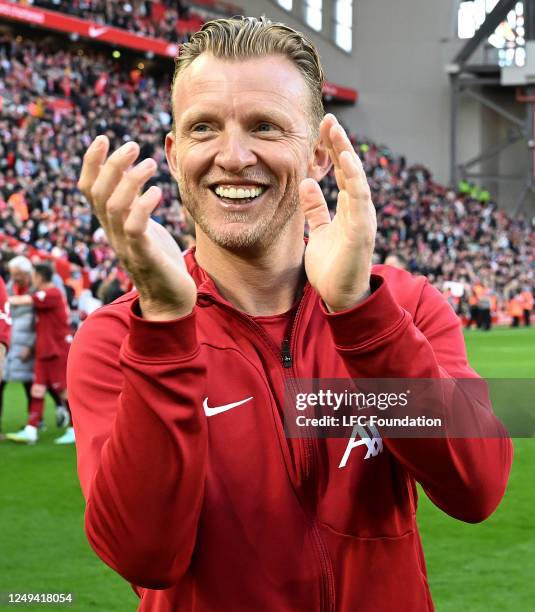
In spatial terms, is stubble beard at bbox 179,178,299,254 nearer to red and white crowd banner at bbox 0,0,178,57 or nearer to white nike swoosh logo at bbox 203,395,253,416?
white nike swoosh logo at bbox 203,395,253,416

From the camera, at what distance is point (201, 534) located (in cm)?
178

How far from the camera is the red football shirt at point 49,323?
10.3 metres

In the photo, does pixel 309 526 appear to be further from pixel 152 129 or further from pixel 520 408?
pixel 152 129

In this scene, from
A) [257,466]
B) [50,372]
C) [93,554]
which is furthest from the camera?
[50,372]

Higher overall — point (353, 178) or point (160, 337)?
point (353, 178)

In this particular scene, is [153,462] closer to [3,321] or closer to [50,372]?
[3,321]

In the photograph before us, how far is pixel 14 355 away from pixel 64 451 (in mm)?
1543

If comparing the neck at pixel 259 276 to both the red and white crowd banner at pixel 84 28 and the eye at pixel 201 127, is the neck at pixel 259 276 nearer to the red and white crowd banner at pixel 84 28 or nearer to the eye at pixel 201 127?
the eye at pixel 201 127

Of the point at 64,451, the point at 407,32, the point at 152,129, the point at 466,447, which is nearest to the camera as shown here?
the point at 466,447

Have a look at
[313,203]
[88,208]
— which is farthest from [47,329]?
[313,203]

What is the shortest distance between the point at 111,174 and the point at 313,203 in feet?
1.54

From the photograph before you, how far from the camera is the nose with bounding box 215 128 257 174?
184 centimetres

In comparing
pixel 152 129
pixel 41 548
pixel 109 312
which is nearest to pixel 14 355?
pixel 41 548

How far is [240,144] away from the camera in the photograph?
6.08 feet
